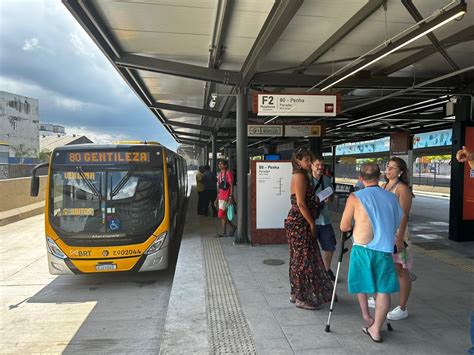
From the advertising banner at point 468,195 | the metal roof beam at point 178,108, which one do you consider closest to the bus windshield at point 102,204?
the advertising banner at point 468,195

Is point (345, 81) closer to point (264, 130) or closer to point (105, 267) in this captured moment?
point (264, 130)

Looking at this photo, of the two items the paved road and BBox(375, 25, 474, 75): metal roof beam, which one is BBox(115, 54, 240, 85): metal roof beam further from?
the paved road

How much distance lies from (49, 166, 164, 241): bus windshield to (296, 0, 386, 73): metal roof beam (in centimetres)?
429

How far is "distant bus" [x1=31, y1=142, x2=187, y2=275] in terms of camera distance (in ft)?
20.0

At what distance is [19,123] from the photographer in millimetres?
68000

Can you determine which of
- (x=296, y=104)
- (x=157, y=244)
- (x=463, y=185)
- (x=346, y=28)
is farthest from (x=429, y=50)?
(x=157, y=244)

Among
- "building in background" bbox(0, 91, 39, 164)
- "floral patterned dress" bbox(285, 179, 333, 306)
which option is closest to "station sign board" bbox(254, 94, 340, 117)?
"floral patterned dress" bbox(285, 179, 333, 306)

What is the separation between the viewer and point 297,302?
439cm

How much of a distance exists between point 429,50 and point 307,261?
17.6 feet

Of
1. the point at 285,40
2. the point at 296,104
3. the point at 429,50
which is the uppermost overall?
the point at 285,40

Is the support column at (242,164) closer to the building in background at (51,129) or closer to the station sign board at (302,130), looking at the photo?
the station sign board at (302,130)

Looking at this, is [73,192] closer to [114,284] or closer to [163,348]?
[114,284]

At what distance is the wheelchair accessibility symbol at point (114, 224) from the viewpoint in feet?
20.6

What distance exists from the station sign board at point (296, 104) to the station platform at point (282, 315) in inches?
119
